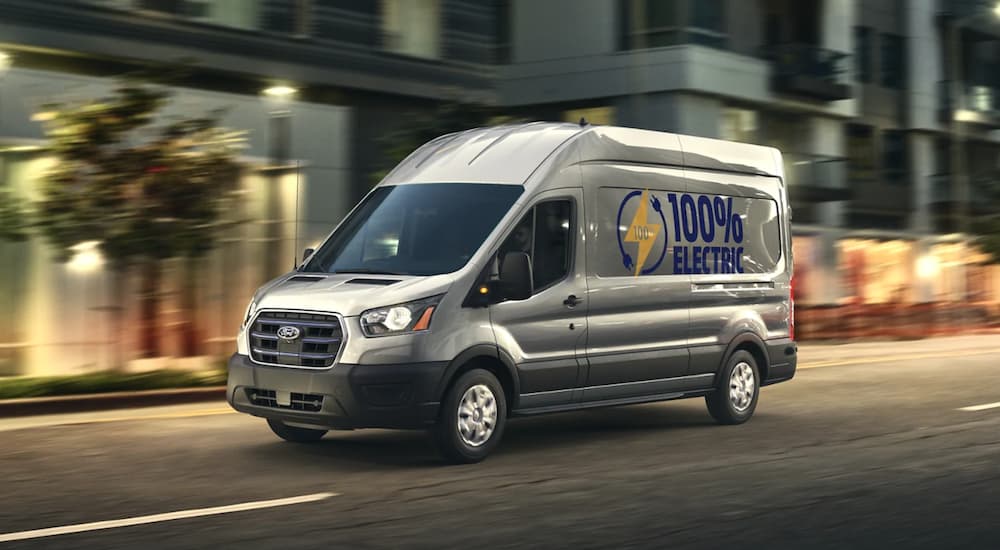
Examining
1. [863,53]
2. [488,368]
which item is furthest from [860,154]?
[488,368]

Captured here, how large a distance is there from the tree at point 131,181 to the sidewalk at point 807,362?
6.24 feet

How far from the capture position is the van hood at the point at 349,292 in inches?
375

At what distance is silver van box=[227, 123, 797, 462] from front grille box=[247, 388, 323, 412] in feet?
0.04

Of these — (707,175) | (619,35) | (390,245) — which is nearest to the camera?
(390,245)

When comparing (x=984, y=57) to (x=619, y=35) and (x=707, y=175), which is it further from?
(x=707, y=175)

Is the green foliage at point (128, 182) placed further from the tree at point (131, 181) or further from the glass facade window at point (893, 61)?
the glass facade window at point (893, 61)

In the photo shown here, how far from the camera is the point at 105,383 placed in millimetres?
14844

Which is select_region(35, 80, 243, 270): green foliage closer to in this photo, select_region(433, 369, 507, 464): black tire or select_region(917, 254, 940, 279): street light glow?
select_region(433, 369, 507, 464): black tire

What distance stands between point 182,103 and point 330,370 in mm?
10379

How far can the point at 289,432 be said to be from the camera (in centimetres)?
1089

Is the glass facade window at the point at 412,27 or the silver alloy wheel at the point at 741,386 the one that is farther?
the glass facade window at the point at 412,27

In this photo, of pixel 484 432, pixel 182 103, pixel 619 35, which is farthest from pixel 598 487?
pixel 619 35

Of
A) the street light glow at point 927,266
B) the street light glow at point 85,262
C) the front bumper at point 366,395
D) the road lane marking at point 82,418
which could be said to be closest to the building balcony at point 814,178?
the street light glow at point 927,266

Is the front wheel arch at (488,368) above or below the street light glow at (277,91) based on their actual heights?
below
